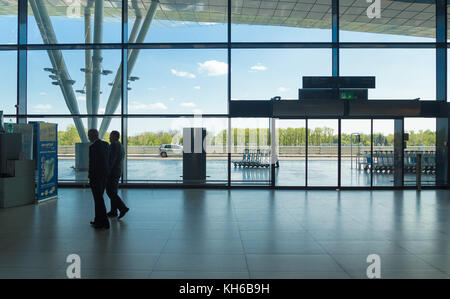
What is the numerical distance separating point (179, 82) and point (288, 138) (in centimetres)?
384

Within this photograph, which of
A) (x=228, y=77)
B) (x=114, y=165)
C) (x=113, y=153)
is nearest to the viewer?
(x=113, y=153)

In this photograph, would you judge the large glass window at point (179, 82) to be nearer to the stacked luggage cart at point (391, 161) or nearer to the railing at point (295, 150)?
the railing at point (295, 150)

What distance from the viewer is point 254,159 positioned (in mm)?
10672

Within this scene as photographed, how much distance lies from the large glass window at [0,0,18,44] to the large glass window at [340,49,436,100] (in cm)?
1039

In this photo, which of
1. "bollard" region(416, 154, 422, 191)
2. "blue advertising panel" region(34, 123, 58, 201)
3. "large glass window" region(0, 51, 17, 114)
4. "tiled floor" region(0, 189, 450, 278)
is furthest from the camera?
"large glass window" region(0, 51, 17, 114)

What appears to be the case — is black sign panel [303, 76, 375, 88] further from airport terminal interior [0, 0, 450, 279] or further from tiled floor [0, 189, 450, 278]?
tiled floor [0, 189, 450, 278]

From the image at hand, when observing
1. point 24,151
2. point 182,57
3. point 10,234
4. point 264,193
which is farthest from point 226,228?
point 182,57

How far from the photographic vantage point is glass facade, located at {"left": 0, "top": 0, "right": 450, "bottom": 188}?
10484 mm

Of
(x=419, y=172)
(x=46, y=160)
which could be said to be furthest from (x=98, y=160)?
(x=419, y=172)

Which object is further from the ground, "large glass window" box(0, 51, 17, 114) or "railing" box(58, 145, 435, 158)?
"large glass window" box(0, 51, 17, 114)

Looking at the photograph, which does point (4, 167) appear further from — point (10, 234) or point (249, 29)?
point (249, 29)

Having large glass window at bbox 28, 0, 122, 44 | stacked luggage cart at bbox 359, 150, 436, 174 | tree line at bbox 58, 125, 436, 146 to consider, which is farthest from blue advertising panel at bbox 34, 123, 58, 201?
stacked luggage cart at bbox 359, 150, 436, 174

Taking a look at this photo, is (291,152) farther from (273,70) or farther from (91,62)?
(91,62)
